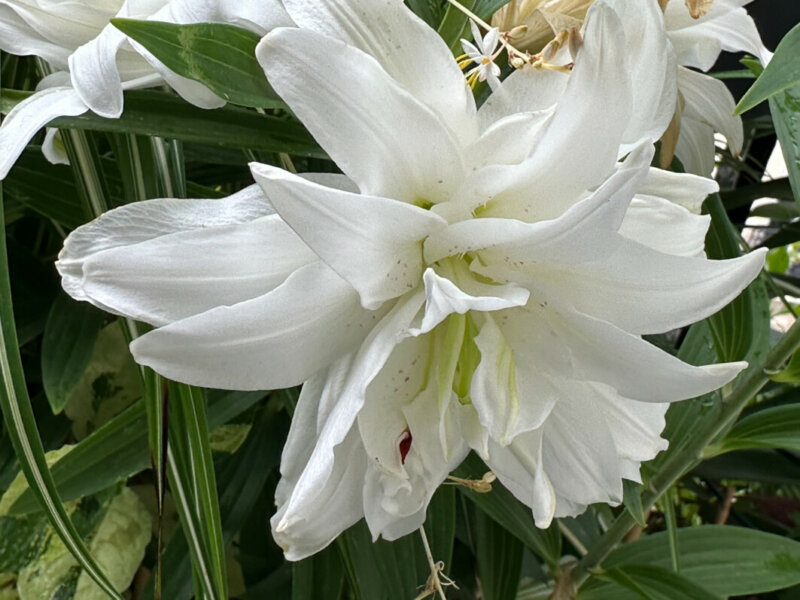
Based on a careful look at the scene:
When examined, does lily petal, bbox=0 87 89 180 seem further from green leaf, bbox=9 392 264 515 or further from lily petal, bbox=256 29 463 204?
green leaf, bbox=9 392 264 515

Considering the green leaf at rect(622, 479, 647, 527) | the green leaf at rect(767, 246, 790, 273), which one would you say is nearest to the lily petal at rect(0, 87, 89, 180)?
the green leaf at rect(622, 479, 647, 527)

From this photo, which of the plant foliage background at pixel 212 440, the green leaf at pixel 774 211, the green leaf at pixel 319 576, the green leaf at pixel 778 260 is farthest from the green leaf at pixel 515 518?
the green leaf at pixel 778 260

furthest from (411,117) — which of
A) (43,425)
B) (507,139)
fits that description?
(43,425)

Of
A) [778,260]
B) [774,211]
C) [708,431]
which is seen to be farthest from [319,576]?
[778,260]

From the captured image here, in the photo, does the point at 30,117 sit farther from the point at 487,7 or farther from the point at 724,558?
the point at 724,558

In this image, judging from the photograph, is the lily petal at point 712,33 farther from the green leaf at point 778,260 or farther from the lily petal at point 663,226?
the green leaf at point 778,260

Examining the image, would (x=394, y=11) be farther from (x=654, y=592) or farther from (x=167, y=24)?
(x=654, y=592)
